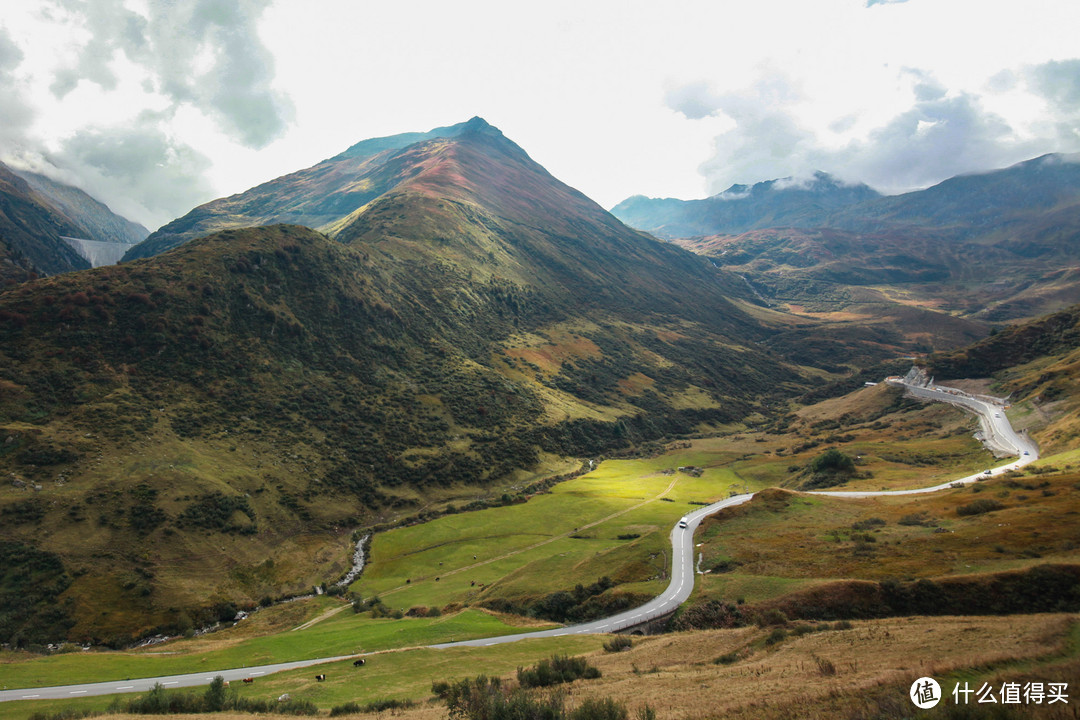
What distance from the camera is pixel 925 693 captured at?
17.6m

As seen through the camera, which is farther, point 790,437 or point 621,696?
point 790,437

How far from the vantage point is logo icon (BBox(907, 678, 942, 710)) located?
16844mm

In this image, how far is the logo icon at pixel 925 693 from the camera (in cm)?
1684

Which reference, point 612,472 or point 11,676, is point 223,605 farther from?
point 612,472

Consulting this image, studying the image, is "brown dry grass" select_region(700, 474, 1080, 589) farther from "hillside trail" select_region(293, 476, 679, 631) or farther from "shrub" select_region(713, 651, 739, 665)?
"hillside trail" select_region(293, 476, 679, 631)

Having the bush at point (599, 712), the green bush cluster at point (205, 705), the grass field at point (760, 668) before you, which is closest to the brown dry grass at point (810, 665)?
the grass field at point (760, 668)

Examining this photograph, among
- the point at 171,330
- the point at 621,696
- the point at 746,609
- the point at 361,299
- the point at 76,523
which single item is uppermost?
the point at 361,299

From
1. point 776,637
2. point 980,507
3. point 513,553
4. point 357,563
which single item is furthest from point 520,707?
point 357,563

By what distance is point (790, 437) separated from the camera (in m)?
158

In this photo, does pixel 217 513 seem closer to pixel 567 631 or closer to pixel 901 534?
pixel 567 631

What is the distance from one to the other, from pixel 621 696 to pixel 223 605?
65.6m

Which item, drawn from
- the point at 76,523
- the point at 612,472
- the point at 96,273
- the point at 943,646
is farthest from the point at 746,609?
the point at 96,273

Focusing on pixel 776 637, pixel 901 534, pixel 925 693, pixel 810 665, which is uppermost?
pixel 925 693

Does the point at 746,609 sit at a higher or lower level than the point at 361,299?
lower
